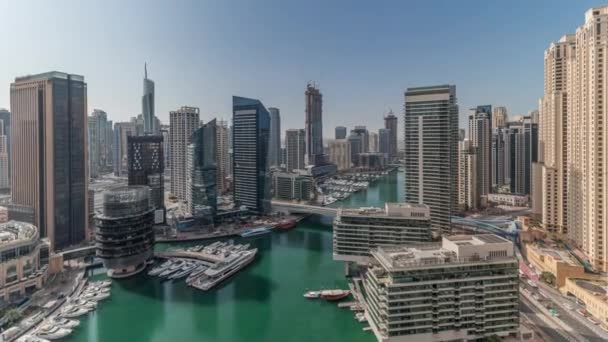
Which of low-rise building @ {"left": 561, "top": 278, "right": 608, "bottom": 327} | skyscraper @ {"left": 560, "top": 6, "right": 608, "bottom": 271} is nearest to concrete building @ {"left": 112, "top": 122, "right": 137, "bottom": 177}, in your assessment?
skyscraper @ {"left": 560, "top": 6, "right": 608, "bottom": 271}

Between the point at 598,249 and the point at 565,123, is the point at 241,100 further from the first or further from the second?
the point at 598,249

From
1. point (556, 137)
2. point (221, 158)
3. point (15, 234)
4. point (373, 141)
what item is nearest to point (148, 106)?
point (221, 158)

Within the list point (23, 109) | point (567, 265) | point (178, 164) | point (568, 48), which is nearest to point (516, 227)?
point (567, 265)

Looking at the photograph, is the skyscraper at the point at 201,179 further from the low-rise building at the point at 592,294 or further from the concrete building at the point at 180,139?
the low-rise building at the point at 592,294

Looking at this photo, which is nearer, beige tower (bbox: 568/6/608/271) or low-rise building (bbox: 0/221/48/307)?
low-rise building (bbox: 0/221/48/307)

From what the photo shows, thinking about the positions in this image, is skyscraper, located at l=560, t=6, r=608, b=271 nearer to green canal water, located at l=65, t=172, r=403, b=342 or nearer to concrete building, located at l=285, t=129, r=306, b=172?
green canal water, located at l=65, t=172, r=403, b=342

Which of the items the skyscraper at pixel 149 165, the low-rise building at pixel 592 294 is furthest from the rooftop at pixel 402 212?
the skyscraper at pixel 149 165
